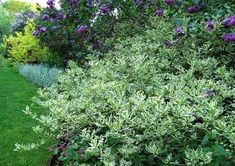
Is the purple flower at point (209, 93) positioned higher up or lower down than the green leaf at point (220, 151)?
higher up

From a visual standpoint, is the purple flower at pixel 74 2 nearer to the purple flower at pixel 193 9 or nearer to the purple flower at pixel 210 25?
the purple flower at pixel 193 9

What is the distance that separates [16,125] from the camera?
6.24 meters

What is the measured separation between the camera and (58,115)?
2.72m

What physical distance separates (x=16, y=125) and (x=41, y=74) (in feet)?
13.2

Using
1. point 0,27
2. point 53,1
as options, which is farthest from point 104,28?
point 0,27

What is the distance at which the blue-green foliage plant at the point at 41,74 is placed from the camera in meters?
9.52

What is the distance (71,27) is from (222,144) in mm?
5506

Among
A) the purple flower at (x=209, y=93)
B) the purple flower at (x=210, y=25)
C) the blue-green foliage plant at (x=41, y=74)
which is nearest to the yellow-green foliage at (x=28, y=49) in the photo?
the blue-green foliage plant at (x=41, y=74)

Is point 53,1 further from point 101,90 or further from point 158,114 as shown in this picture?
point 158,114

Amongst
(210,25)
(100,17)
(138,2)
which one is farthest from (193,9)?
(100,17)

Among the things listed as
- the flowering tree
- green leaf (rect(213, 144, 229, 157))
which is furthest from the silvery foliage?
green leaf (rect(213, 144, 229, 157))

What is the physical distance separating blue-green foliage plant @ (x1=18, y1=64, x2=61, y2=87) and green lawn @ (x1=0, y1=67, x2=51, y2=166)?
211mm

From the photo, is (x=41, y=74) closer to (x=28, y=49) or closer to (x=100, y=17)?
(x=28, y=49)

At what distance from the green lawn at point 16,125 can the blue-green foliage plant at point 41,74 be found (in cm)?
21
